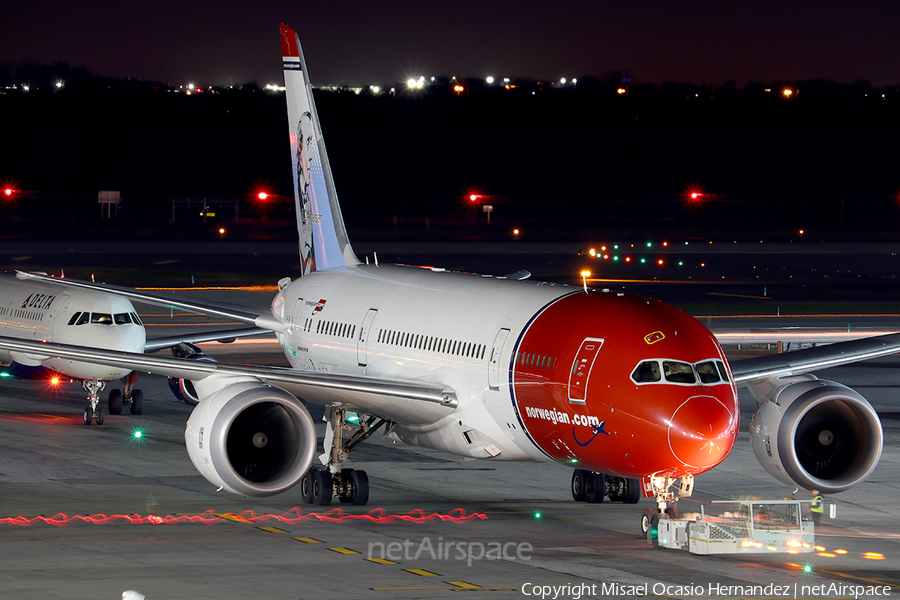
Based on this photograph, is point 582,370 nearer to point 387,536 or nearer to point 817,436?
point 387,536

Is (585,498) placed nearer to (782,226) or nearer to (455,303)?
(455,303)

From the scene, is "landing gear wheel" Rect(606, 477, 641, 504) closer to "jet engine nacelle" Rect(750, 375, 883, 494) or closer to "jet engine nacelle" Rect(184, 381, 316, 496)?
"jet engine nacelle" Rect(750, 375, 883, 494)

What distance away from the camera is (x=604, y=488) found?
956 inches

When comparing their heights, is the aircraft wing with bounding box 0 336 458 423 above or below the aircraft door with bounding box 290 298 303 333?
below

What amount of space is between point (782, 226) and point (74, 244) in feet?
217

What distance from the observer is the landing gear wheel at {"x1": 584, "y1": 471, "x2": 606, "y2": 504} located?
24172 mm

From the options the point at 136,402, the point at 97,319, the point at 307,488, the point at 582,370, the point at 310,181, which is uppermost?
the point at 310,181

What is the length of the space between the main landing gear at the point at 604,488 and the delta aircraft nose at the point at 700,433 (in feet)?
18.4

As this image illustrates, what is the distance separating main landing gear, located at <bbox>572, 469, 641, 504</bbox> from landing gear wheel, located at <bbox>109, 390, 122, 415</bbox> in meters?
17.5

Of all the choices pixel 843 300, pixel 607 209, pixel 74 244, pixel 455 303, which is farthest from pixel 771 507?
pixel 607 209

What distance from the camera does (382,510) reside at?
920 inches

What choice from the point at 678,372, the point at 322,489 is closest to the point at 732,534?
the point at 678,372

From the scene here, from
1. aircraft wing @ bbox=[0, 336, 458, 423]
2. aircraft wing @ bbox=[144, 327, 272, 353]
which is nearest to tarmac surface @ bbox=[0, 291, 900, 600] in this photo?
aircraft wing @ bbox=[0, 336, 458, 423]

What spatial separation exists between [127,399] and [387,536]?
1857cm
